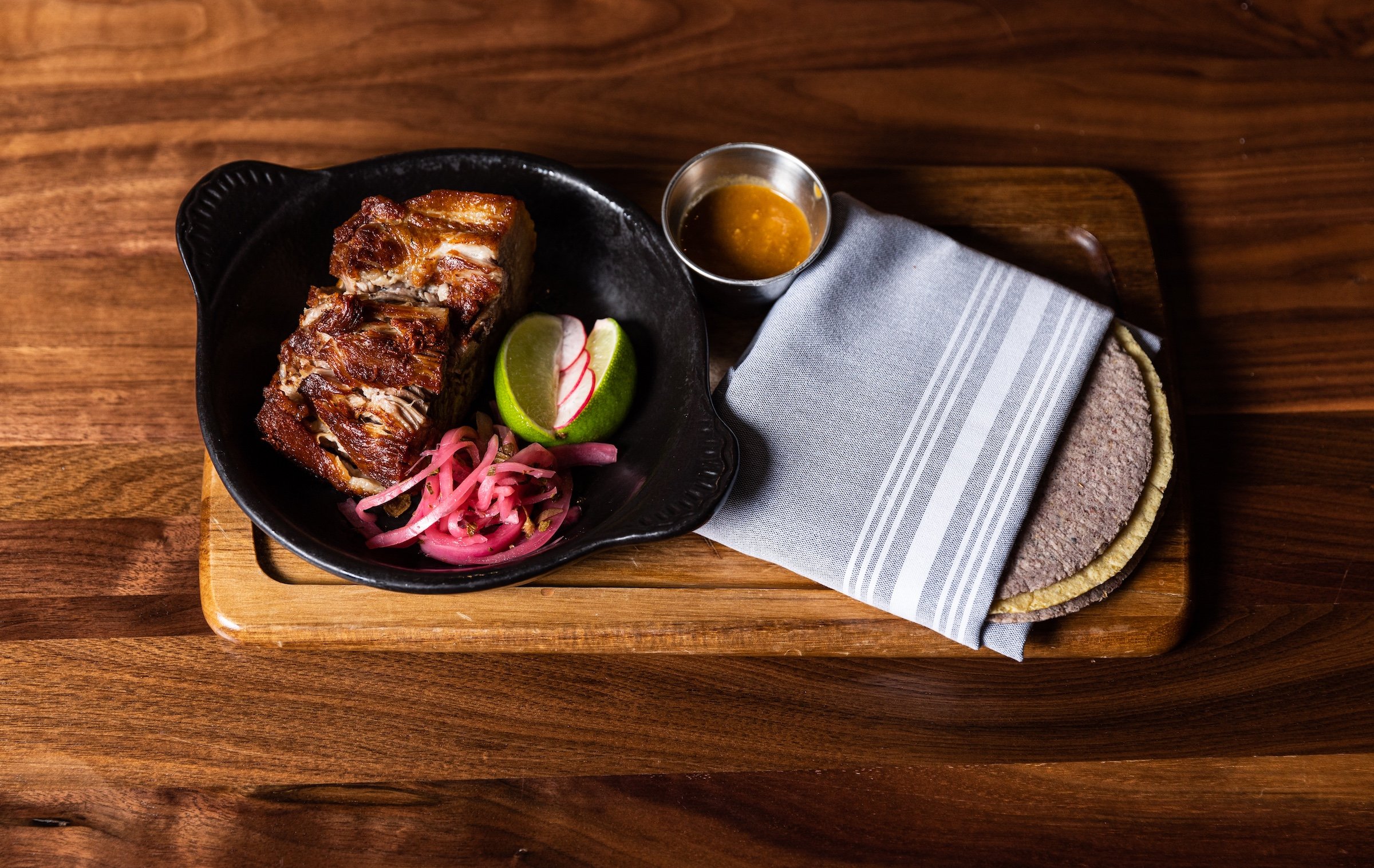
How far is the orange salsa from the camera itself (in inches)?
116

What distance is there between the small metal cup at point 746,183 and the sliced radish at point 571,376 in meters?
0.42

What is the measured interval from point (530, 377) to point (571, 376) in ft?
0.44

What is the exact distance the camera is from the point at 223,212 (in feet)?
8.95

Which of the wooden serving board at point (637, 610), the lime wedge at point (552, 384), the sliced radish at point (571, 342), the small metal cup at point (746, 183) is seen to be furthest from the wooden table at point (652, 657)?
the sliced radish at point (571, 342)

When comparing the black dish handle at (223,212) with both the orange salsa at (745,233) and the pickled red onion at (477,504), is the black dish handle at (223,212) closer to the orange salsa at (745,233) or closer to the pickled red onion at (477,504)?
the pickled red onion at (477,504)

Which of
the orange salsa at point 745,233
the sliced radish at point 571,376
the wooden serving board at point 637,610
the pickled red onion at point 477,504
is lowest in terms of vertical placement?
the wooden serving board at point 637,610

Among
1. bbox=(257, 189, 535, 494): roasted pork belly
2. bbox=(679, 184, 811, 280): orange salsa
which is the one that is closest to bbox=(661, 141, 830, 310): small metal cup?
bbox=(679, 184, 811, 280): orange salsa

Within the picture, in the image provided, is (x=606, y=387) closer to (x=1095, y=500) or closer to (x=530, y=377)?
(x=530, y=377)

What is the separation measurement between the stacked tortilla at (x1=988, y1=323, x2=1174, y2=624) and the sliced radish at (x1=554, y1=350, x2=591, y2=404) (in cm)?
137

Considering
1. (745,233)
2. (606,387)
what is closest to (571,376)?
(606,387)

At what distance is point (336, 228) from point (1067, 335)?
7.44 feet

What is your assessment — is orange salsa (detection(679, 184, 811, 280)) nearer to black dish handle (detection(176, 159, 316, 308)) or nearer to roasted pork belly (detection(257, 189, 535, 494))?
roasted pork belly (detection(257, 189, 535, 494))

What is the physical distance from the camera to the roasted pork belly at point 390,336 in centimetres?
258

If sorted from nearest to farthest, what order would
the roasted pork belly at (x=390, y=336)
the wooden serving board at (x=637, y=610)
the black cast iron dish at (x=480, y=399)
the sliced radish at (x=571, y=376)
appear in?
the black cast iron dish at (x=480, y=399), the roasted pork belly at (x=390, y=336), the wooden serving board at (x=637, y=610), the sliced radish at (x=571, y=376)
